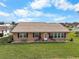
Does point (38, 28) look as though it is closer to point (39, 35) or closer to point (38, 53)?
point (39, 35)

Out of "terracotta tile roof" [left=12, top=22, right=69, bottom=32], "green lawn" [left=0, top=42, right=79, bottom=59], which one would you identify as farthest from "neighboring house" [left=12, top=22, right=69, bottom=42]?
"green lawn" [left=0, top=42, right=79, bottom=59]

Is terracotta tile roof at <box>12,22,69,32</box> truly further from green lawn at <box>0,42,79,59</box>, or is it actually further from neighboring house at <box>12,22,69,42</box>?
green lawn at <box>0,42,79,59</box>

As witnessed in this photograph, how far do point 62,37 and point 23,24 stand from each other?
12.4 m

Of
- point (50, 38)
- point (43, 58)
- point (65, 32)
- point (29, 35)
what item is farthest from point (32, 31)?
point (43, 58)

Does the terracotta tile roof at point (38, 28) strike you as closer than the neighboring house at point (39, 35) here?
No

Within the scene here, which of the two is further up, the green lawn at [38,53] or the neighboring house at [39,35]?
the neighboring house at [39,35]

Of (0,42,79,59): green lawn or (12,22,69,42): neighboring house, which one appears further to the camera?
(12,22,69,42): neighboring house

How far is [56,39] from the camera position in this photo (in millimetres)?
49344

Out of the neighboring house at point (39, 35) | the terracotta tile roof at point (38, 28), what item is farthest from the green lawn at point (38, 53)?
the terracotta tile roof at point (38, 28)

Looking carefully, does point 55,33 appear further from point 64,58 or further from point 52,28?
point 64,58

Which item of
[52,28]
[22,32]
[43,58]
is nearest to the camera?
[43,58]

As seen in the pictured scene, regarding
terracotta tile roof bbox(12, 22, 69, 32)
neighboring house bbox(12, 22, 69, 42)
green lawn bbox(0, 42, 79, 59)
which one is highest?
terracotta tile roof bbox(12, 22, 69, 32)

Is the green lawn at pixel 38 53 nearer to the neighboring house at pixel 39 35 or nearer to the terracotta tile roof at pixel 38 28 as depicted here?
the neighboring house at pixel 39 35

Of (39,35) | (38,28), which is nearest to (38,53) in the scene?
(39,35)
